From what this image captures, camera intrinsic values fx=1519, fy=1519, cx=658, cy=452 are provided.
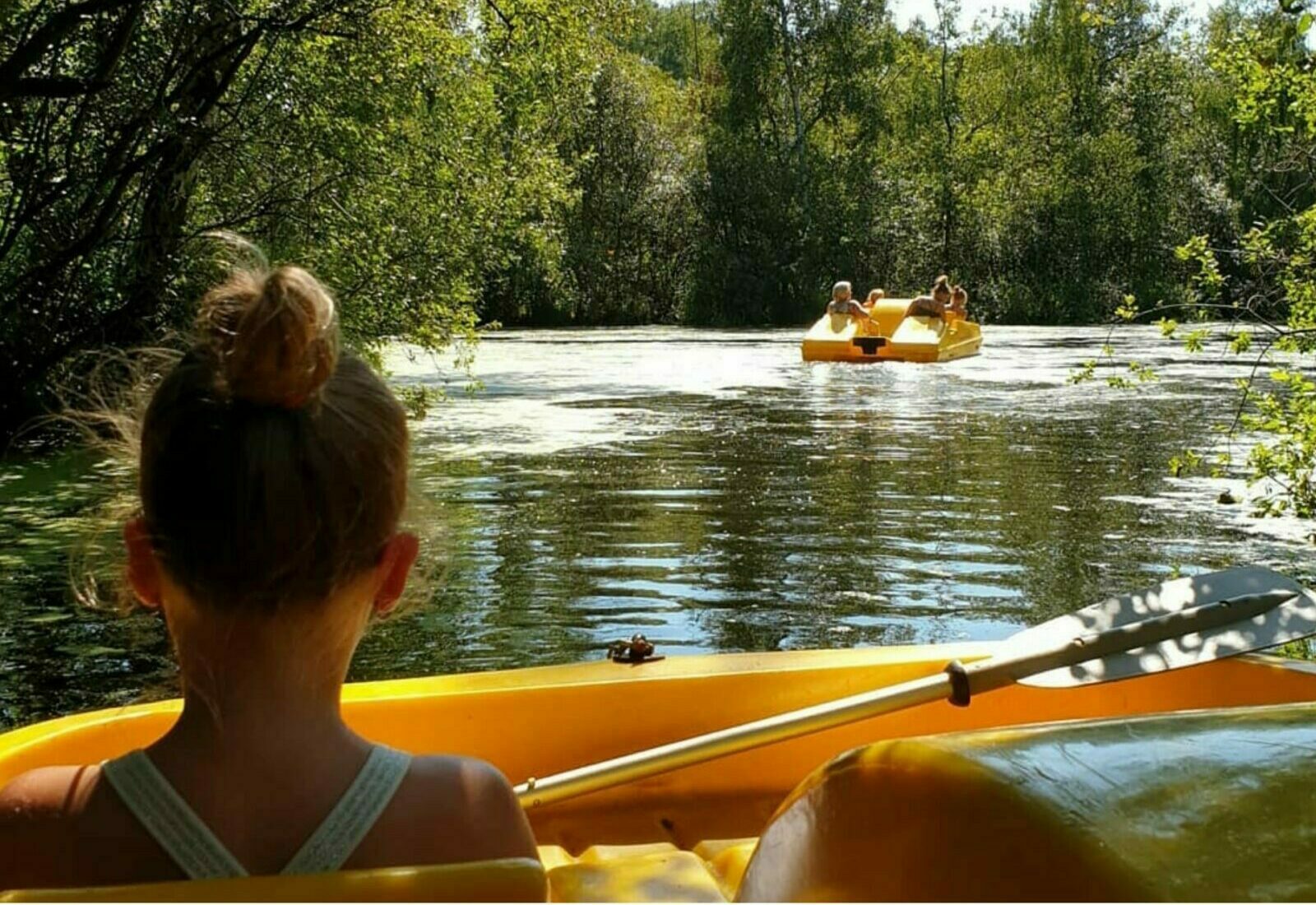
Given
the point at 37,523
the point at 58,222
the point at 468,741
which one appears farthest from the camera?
the point at 58,222

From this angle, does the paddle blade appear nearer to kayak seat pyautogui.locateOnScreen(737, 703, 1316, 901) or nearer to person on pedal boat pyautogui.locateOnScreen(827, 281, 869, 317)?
kayak seat pyautogui.locateOnScreen(737, 703, 1316, 901)

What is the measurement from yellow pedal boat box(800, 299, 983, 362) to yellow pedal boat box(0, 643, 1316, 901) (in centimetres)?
1089

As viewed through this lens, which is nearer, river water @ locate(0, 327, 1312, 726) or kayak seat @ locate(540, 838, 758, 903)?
kayak seat @ locate(540, 838, 758, 903)

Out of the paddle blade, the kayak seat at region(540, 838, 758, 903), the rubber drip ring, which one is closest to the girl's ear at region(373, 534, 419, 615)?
→ the kayak seat at region(540, 838, 758, 903)

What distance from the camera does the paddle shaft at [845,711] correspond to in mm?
1719

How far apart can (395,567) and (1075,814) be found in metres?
0.46

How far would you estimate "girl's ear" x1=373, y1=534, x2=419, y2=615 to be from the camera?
98 cm

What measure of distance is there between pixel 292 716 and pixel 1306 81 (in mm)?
3785

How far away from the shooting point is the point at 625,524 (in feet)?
19.0

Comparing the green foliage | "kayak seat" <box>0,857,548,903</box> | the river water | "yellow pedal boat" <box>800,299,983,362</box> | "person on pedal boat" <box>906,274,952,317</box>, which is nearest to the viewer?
"kayak seat" <box>0,857,548,903</box>

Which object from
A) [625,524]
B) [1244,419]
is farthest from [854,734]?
[625,524]

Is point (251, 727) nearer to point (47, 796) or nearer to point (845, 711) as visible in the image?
point (47, 796)

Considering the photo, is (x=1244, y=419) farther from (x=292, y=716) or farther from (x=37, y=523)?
(x=37, y=523)

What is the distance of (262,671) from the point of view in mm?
926
